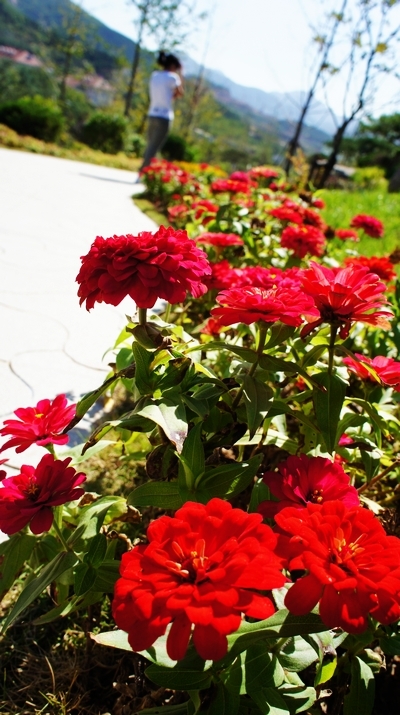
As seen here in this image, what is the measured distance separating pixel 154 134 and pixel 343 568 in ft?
26.3

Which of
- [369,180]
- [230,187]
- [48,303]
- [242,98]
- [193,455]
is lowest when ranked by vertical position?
[48,303]

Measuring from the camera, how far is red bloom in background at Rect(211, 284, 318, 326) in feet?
2.72

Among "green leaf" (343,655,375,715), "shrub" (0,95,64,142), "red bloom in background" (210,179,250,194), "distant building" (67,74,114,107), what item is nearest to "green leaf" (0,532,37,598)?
"green leaf" (343,655,375,715)

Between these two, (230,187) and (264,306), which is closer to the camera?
(264,306)

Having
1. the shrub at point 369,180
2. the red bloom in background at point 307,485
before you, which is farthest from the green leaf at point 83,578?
the shrub at point 369,180

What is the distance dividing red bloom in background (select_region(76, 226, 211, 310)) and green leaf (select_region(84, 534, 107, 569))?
0.40 metres

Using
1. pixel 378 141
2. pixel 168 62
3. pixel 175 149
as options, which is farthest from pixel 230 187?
pixel 378 141

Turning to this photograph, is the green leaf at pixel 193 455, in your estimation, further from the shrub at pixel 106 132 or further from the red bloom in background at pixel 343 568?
the shrub at pixel 106 132

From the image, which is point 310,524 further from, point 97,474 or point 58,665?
point 97,474

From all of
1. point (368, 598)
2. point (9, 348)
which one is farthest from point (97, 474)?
point (368, 598)

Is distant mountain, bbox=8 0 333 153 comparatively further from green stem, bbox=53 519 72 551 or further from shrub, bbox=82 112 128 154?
green stem, bbox=53 519 72 551

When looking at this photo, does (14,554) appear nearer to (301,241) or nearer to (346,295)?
(346,295)

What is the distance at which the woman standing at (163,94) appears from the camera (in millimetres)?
7398

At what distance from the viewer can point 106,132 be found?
14820 millimetres
